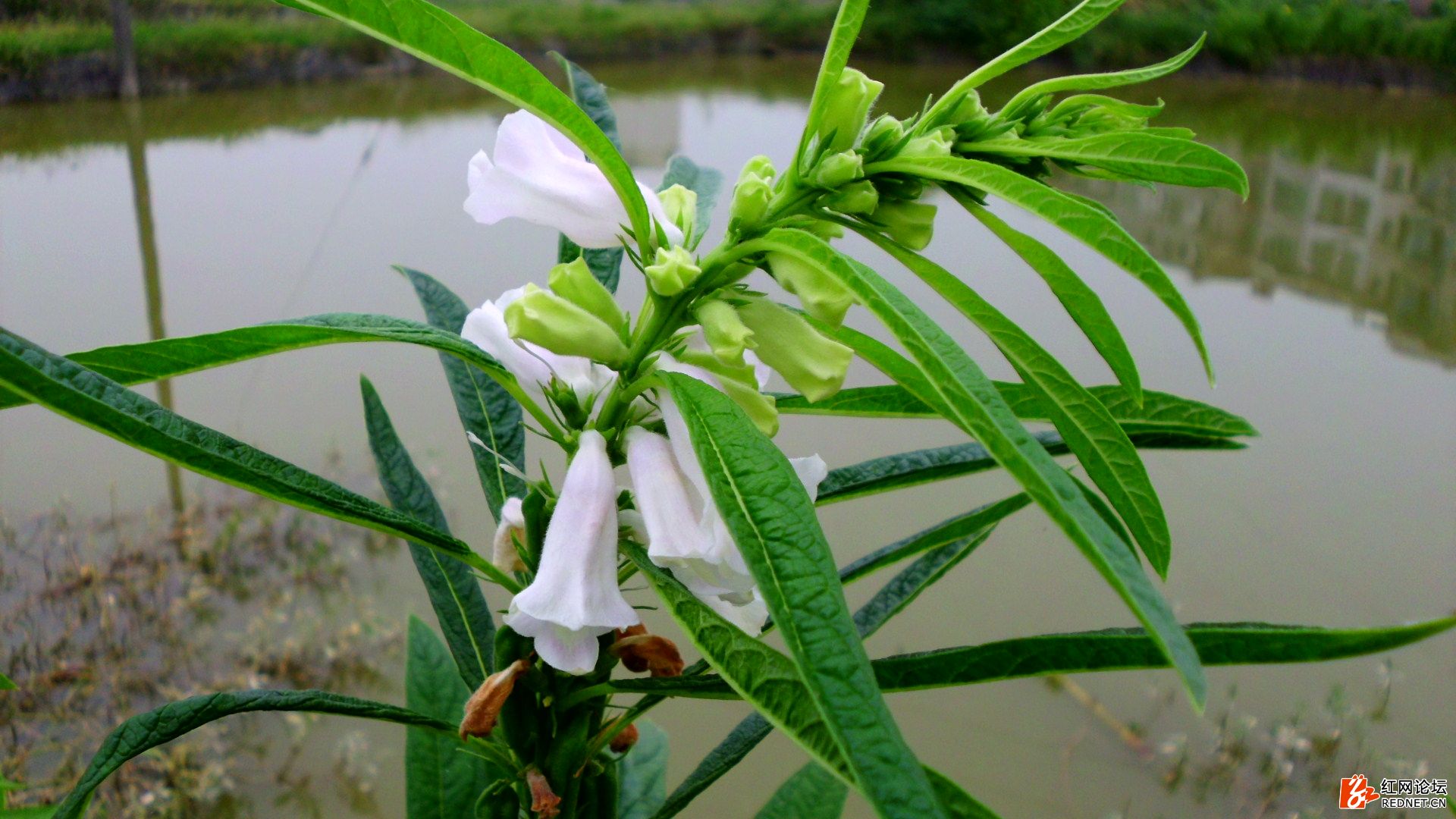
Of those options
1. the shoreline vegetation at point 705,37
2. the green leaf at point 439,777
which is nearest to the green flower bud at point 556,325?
the green leaf at point 439,777

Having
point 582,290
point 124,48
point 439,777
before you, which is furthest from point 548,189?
point 124,48

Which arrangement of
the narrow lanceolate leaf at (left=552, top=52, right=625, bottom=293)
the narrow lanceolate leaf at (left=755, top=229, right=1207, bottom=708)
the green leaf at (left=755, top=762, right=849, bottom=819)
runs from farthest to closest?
the green leaf at (left=755, top=762, right=849, bottom=819), the narrow lanceolate leaf at (left=552, top=52, right=625, bottom=293), the narrow lanceolate leaf at (left=755, top=229, right=1207, bottom=708)

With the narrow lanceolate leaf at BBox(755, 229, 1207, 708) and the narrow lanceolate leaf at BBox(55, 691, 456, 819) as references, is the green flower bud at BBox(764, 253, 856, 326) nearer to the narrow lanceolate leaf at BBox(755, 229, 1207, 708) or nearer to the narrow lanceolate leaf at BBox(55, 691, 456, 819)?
the narrow lanceolate leaf at BBox(755, 229, 1207, 708)

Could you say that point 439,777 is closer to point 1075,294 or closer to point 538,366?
point 538,366

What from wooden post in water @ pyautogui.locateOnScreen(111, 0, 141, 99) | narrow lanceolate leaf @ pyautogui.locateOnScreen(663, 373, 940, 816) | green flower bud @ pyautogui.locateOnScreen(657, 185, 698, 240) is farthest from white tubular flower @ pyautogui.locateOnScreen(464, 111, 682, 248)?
wooden post in water @ pyautogui.locateOnScreen(111, 0, 141, 99)

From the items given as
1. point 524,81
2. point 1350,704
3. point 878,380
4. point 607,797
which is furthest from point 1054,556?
point 524,81
